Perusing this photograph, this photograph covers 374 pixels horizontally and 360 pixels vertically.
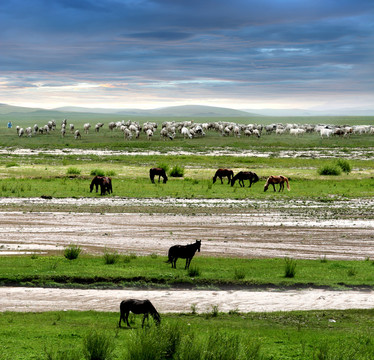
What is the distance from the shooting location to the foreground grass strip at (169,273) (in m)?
14.8

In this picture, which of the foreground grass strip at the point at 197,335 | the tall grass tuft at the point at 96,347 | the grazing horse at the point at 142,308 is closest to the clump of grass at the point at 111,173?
the foreground grass strip at the point at 197,335

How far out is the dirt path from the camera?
12680 mm

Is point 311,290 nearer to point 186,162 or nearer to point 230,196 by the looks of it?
point 230,196

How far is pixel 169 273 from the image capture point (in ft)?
50.1

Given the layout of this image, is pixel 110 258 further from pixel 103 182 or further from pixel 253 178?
pixel 253 178

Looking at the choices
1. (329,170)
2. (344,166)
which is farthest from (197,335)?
(344,166)

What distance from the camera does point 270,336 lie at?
10.6m

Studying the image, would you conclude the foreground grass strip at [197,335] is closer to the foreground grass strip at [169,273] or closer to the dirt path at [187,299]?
the dirt path at [187,299]

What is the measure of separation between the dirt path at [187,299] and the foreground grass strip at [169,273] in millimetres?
594

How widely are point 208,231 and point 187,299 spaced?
8.83 metres

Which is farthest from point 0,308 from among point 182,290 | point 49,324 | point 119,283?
point 182,290

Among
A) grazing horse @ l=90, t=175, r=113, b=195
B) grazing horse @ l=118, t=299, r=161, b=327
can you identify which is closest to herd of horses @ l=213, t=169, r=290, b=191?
grazing horse @ l=90, t=175, r=113, b=195

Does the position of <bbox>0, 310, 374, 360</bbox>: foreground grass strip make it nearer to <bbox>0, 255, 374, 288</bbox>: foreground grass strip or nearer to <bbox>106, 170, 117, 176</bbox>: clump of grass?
<bbox>0, 255, 374, 288</bbox>: foreground grass strip

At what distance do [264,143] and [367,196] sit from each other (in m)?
42.4
